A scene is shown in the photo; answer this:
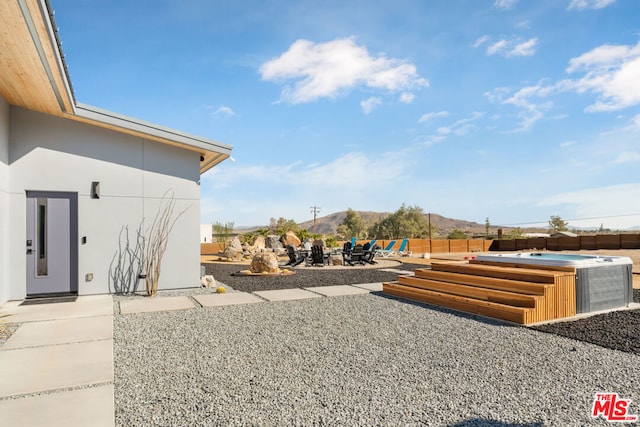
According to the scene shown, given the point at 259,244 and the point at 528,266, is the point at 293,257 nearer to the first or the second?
the point at 528,266

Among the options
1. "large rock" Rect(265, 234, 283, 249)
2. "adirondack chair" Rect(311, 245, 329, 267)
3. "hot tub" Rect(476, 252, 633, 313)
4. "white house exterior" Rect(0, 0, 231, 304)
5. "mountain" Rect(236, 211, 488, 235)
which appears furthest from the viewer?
"mountain" Rect(236, 211, 488, 235)

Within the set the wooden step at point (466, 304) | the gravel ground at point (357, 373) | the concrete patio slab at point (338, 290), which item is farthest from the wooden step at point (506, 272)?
the concrete patio slab at point (338, 290)

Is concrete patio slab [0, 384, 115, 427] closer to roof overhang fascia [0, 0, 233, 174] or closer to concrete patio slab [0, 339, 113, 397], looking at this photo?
concrete patio slab [0, 339, 113, 397]

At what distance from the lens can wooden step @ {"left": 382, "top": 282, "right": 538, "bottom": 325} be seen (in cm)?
513

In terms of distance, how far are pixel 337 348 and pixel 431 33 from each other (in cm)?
902

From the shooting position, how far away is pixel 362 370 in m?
3.38

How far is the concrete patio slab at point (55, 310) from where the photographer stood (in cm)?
557

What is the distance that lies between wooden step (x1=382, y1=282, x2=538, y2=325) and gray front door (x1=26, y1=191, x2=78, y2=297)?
6.35 m

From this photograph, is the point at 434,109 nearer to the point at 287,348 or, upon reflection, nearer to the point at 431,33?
the point at 431,33

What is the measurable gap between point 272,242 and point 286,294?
53.4 ft

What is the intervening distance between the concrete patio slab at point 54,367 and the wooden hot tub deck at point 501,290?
194 inches

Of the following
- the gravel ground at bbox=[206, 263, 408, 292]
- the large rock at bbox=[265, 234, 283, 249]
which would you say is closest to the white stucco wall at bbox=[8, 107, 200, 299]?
A: the gravel ground at bbox=[206, 263, 408, 292]

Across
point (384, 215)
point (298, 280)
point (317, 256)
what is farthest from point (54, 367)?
point (384, 215)

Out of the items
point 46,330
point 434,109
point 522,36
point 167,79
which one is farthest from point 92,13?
point 434,109
